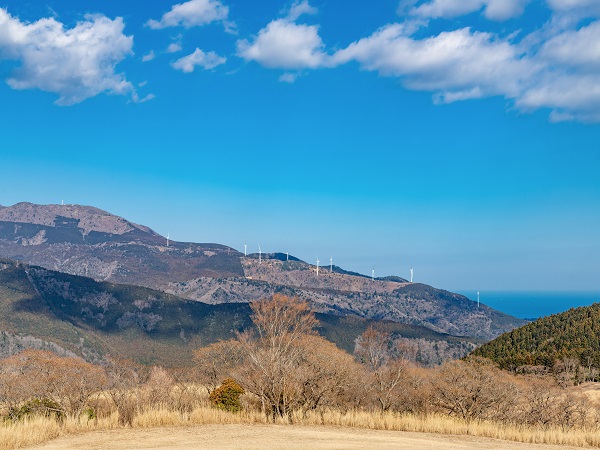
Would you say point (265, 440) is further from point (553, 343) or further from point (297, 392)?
point (553, 343)

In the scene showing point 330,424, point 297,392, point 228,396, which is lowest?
point 228,396

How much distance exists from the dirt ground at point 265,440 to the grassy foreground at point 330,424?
81 centimetres

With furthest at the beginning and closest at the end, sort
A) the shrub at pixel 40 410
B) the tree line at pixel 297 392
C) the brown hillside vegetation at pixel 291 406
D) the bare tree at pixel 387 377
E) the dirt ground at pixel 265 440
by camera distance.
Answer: the bare tree at pixel 387 377 → the tree line at pixel 297 392 → the shrub at pixel 40 410 → the brown hillside vegetation at pixel 291 406 → the dirt ground at pixel 265 440

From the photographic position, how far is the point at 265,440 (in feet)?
62.0

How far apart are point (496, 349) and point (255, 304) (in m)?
92.9

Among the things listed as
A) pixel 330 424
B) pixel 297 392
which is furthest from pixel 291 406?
pixel 330 424

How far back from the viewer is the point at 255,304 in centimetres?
3597

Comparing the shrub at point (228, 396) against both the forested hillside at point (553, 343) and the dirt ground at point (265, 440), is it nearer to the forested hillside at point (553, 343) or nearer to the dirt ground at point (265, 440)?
the dirt ground at point (265, 440)

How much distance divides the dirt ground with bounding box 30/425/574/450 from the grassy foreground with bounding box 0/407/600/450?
32.0 inches

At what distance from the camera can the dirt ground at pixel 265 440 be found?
59.5 feet

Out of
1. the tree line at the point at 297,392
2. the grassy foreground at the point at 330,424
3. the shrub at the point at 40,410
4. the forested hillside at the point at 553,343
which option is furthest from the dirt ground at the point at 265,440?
the forested hillside at the point at 553,343

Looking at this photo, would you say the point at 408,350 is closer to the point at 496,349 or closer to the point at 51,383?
the point at 51,383

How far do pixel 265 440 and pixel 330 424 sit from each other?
4472mm

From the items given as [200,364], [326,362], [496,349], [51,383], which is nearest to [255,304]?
[326,362]
